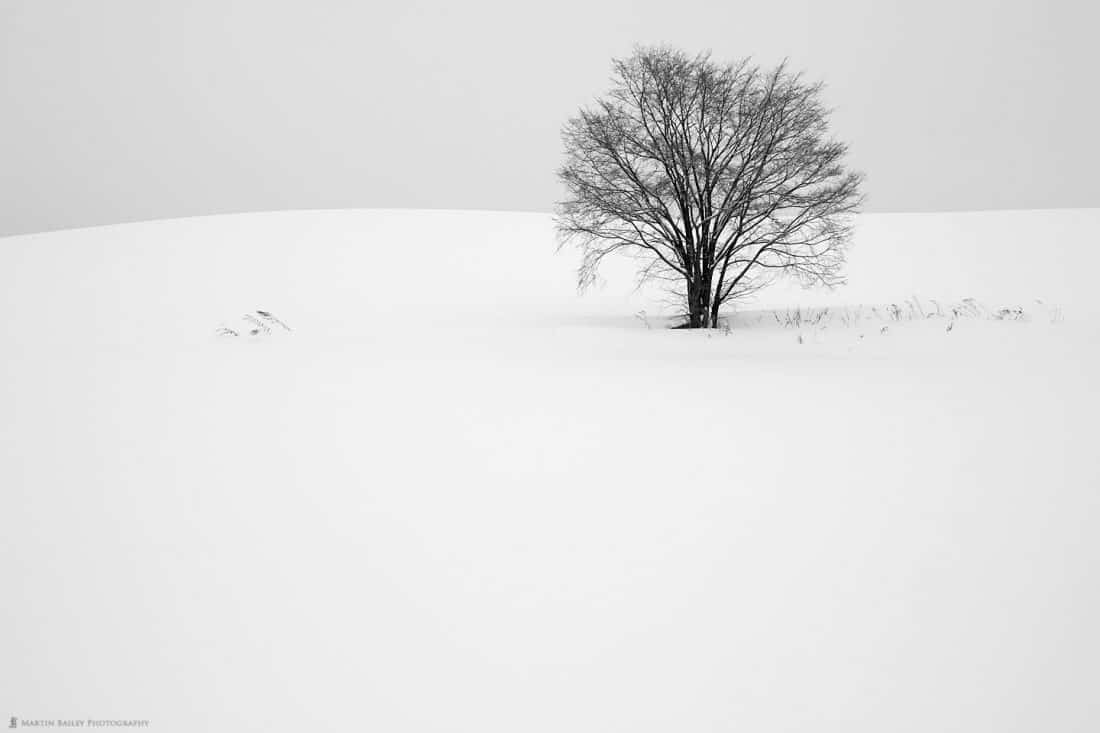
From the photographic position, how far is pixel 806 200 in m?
13.3

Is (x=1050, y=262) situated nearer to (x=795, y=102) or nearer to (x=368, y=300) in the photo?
(x=795, y=102)

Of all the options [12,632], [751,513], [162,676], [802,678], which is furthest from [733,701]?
[12,632]

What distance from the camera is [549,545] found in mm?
3107

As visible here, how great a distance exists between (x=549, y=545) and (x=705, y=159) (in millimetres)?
12358

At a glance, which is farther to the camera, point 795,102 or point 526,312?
point 526,312

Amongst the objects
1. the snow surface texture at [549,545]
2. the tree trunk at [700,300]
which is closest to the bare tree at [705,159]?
the tree trunk at [700,300]

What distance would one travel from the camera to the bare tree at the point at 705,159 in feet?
43.6

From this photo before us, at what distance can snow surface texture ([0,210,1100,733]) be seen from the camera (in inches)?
83.0

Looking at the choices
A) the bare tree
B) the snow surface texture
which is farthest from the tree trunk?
the snow surface texture

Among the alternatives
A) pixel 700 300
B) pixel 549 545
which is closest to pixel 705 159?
pixel 700 300

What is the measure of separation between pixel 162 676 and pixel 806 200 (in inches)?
551

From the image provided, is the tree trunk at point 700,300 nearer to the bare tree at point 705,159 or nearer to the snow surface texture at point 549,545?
the bare tree at point 705,159

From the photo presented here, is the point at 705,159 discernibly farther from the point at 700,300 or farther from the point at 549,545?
the point at 549,545

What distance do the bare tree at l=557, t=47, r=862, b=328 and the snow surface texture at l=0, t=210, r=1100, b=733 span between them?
661 centimetres
